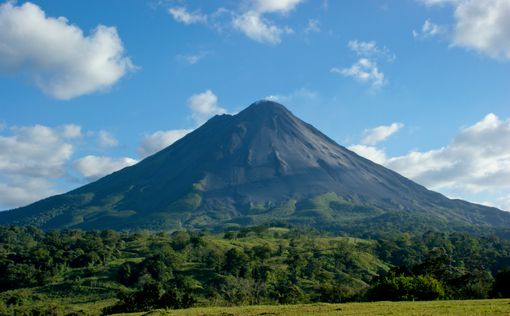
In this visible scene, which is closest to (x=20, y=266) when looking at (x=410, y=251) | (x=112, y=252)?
(x=112, y=252)

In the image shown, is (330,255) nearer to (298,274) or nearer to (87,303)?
(298,274)

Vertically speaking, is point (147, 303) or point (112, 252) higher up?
point (112, 252)

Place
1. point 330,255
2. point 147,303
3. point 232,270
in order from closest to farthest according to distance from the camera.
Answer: point 147,303, point 232,270, point 330,255

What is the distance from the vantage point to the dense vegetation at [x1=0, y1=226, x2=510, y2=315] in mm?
69750

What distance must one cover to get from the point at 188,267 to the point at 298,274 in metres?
25.4

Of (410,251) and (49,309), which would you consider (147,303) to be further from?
(410,251)

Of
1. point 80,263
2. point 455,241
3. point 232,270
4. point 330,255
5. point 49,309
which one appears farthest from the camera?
point 455,241

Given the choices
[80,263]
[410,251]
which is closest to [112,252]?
[80,263]

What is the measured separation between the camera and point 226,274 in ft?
361

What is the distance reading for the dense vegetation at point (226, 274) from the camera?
69.8 meters

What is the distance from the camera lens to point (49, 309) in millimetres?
76500

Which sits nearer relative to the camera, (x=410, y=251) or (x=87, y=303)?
(x=87, y=303)

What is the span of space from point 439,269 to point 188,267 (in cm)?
5800

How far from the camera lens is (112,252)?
433ft
